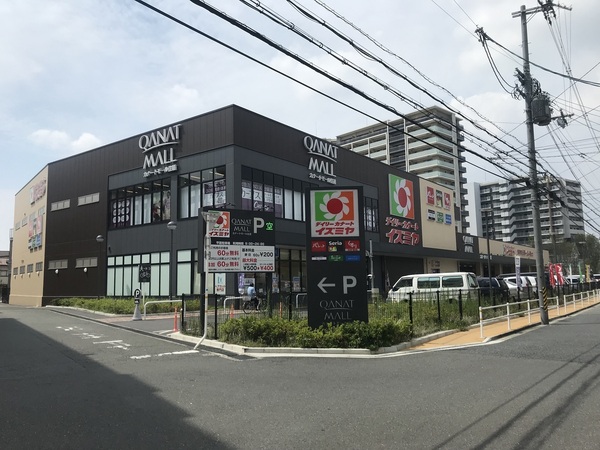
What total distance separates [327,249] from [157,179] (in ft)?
75.5

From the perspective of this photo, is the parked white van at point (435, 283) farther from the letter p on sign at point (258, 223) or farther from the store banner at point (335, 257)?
the store banner at point (335, 257)

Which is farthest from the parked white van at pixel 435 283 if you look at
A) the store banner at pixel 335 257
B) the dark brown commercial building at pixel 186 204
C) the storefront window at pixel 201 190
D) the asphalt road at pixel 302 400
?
the asphalt road at pixel 302 400

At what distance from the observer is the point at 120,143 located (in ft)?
116

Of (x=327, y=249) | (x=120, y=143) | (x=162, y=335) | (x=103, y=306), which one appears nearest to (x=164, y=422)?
(x=327, y=249)

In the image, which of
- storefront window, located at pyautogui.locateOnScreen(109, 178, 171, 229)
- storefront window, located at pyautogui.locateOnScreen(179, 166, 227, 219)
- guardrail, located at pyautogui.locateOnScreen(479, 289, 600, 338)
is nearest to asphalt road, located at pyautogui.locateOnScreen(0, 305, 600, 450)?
guardrail, located at pyautogui.locateOnScreen(479, 289, 600, 338)

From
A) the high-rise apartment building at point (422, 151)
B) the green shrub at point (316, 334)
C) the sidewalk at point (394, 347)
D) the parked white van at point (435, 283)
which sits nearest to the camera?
the sidewalk at point (394, 347)

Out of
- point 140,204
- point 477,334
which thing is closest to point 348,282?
point 477,334

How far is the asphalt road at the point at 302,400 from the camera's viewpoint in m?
5.04

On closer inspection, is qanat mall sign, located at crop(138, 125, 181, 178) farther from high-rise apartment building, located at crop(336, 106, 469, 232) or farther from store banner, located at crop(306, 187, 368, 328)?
high-rise apartment building, located at crop(336, 106, 469, 232)

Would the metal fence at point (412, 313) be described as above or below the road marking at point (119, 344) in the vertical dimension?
above

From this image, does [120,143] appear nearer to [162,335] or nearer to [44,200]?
[44,200]

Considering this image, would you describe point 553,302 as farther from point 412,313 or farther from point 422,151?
point 422,151

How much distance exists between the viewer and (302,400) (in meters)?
6.72

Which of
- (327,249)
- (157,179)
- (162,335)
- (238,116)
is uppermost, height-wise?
(238,116)
